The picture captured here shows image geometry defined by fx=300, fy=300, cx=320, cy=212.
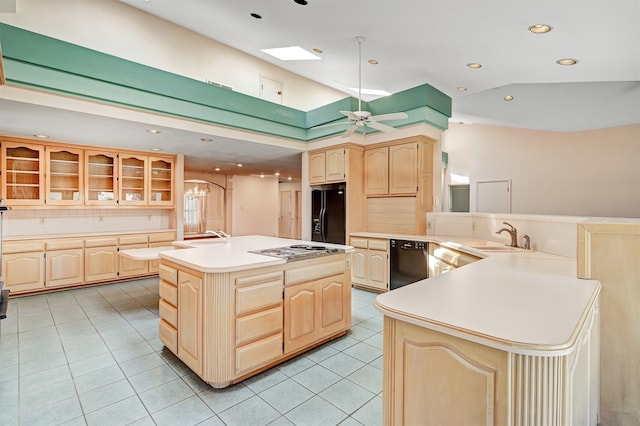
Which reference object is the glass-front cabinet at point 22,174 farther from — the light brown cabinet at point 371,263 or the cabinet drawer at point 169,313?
the light brown cabinet at point 371,263

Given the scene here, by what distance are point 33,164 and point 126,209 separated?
4.54 feet

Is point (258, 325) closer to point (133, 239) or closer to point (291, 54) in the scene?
point (133, 239)

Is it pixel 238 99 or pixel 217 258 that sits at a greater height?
pixel 238 99

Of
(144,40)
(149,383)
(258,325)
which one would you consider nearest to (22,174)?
(144,40)

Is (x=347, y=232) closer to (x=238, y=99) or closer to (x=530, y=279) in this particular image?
(x=238, y=99)

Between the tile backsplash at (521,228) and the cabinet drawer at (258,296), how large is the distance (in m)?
2.00

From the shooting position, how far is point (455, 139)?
9.19m

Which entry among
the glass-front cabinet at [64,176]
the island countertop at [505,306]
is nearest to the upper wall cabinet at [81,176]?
the glass-front cabinet at [64,176]

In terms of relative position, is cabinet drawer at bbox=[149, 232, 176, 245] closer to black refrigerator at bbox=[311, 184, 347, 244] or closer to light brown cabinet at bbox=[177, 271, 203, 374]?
black refrigerator at bbox=[311, 184, 347, 244]

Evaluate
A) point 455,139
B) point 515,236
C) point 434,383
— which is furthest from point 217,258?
point 455,139

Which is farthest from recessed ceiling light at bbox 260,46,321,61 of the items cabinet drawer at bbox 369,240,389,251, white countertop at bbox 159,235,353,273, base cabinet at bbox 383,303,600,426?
base cabinet at bbox 383,303,600,426

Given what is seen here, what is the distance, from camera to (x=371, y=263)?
4.52 m

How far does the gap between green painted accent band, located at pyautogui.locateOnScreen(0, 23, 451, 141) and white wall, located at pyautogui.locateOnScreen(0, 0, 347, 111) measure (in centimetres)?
119

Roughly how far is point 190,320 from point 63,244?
12.1ft
